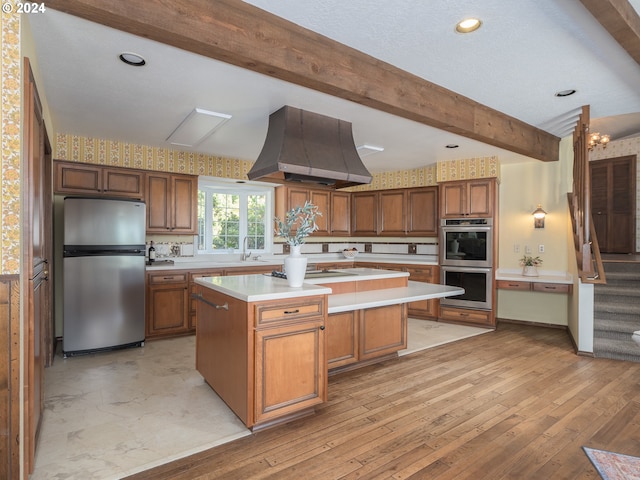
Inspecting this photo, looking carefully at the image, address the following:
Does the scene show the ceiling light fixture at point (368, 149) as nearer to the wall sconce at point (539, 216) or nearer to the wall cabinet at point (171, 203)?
the wall cabinet at point (171, 203)

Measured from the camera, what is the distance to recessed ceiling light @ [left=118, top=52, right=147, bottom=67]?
7.89ft

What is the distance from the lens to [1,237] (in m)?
1.65

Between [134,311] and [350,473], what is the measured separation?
3216 millimetres

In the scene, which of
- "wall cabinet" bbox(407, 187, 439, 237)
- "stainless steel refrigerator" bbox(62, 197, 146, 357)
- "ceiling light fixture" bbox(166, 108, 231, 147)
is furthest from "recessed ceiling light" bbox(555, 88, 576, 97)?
"stainless steel refrigerator" bbox(62, 197, 146, 357)

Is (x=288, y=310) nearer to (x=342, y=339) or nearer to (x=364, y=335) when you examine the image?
(x=342, y=339)

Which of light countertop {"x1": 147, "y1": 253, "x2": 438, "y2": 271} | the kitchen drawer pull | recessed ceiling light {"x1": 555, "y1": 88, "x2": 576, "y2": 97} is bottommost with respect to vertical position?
the kitchen drawer pull

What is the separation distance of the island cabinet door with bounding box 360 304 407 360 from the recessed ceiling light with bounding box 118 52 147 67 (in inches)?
106

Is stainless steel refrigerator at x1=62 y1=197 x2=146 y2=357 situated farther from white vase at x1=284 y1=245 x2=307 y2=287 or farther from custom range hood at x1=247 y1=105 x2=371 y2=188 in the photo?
white vase at x1=284 y1=245 x2=307 y2=287

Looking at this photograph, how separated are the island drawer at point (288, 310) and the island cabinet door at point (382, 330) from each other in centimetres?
100

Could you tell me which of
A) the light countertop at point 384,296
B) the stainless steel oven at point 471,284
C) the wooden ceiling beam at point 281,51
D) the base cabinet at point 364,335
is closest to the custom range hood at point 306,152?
the wooden ceiling beam at point 281,51

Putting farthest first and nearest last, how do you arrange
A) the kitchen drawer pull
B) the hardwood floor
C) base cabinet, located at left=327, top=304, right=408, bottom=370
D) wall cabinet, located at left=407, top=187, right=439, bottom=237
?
1. wall cabinet, located at left=407, top=187, right=439, bottom=237
2. base cabinet, located at left=327, top=304, right=408, bottom=370
3. the kitchen drawer pull
4. the hardwood floor

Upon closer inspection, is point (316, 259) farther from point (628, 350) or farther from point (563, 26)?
point (563, 26)

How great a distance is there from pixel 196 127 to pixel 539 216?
15.9 ft

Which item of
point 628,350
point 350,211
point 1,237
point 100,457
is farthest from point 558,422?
point 350,211
